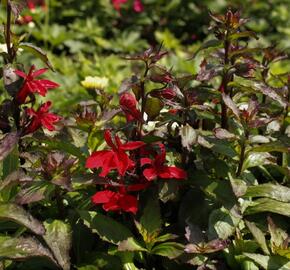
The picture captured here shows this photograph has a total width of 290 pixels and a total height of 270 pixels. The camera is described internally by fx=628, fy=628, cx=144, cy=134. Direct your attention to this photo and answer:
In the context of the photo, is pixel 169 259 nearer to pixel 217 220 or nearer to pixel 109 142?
pixel 217 220

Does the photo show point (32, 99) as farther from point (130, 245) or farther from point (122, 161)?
point (130, 245)

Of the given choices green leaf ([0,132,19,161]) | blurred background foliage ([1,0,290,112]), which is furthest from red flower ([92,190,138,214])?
blurred background foliage ([1,0,290,112])

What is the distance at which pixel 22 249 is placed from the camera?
4.37 ft

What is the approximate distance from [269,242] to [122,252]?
381mm

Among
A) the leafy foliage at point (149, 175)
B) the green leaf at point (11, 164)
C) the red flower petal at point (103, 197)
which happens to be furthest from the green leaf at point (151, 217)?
the green leaf at point (11, 164)

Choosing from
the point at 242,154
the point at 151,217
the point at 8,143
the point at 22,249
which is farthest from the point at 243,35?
the point at 22,249

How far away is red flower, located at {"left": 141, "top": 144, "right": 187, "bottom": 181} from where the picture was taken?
145 cm

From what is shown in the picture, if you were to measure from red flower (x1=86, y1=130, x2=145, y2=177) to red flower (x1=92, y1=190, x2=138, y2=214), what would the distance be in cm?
7

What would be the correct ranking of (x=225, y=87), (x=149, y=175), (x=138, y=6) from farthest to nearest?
1. (x=138, y=6)
2. (x=225, y=87)
3. (x=149, y=175)

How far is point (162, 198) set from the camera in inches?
57.8

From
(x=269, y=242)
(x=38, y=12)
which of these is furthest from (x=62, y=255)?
(x=38, y=12)

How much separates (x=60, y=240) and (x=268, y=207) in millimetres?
514

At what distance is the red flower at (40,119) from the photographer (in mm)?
1519

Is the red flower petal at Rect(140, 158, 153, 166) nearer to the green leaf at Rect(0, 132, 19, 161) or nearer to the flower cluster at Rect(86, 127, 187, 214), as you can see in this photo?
the flower cluster at Rect(86, 127, 187, 214)
